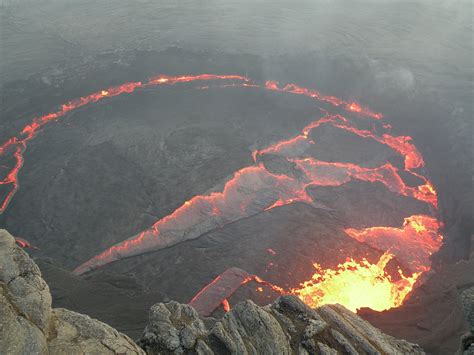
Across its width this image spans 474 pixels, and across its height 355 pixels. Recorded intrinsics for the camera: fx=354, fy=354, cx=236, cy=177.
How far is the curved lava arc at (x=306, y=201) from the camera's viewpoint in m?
17.3

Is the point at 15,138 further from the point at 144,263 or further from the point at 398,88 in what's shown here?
the point at 398,88

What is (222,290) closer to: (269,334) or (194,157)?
(269,334)

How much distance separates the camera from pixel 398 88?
2728 centimetres

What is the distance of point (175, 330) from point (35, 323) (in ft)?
10.5

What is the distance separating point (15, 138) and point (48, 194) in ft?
23.8

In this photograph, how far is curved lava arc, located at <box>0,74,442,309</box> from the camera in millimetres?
17281

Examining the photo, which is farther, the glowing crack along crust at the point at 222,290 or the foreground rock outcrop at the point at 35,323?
the glowing crack along crust at the point at 222,290

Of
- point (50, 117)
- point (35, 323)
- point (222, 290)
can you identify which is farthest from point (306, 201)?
point (50, 117)

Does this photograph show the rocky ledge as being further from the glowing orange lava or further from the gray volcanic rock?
the glowing orange lava

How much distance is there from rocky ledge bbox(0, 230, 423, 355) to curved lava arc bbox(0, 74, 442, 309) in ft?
24.5

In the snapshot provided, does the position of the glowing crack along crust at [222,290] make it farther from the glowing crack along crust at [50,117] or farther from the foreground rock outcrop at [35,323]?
the glowing crack along crust at [50,117]

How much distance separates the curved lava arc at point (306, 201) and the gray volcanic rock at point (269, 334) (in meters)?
7.35

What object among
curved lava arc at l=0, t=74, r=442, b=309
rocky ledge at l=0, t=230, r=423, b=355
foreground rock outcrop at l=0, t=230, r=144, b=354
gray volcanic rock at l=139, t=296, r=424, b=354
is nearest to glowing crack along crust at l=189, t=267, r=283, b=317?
curved lava arc at l=0, t=74, r=442, b=309

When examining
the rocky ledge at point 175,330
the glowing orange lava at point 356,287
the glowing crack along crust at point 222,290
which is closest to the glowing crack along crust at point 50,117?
the glowing crack along crust at point 222,290
